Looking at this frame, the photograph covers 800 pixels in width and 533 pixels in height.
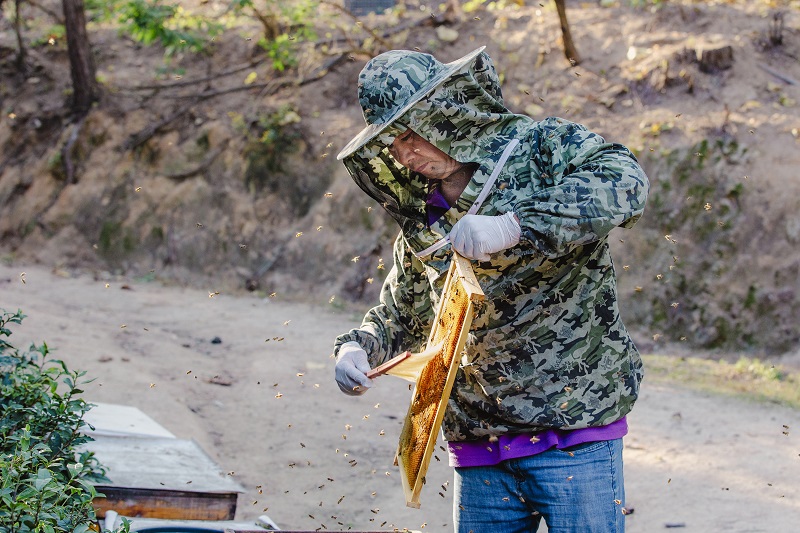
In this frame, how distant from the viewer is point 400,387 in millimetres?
7688

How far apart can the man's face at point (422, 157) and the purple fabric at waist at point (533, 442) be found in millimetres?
796

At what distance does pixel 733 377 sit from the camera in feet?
25.7

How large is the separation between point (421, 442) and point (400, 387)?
4.92m

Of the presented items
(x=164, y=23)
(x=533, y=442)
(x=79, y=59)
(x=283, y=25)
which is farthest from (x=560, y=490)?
(x=79, y=59)

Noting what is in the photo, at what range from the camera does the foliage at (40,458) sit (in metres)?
2.78

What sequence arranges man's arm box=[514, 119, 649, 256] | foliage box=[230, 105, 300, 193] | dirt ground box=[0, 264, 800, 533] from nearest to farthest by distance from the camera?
man's arm box=[514, 119, 649, 256]
dirt ground box=[0, 264, 800, 533]
foliage box=[230, 105, 300, 193]

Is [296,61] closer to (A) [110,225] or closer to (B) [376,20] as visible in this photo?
(B) [376,20]

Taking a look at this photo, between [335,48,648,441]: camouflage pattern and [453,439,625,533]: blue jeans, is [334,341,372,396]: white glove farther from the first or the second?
[453,439,625,533]: blue jeans

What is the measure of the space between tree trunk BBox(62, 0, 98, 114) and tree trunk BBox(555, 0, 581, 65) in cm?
588

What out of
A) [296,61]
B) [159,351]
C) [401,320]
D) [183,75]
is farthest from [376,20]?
[401,320]

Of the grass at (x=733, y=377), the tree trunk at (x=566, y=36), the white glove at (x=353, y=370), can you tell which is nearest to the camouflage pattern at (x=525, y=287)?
the white glove at (x=353, y=370)

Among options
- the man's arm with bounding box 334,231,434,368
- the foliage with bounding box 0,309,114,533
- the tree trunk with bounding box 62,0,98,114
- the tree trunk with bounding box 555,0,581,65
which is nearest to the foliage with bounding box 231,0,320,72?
A: the tree trunk with bounding box 62,0,98,114

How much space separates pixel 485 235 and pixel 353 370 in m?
0.63

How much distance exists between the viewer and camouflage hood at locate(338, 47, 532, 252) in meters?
2.78
